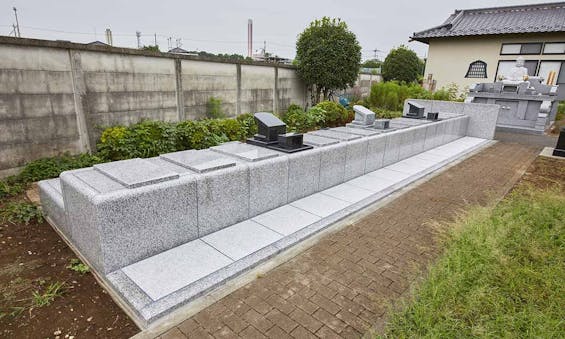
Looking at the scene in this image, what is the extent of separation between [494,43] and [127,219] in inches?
1055

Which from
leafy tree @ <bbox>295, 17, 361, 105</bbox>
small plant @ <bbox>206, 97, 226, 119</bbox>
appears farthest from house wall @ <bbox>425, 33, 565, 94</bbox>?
small plant @ <bbox>206, 97, 226, 119</bbox>

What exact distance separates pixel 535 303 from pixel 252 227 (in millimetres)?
3354

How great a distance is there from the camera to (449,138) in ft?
37.9

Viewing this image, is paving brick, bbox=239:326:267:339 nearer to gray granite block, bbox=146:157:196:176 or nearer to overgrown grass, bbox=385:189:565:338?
overgrown grass, bbox=385:189:565:338

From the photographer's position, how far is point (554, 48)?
2022 centimetres

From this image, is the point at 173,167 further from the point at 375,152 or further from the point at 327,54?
the point at 327,54

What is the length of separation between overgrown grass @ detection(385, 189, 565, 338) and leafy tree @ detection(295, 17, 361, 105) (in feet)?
33.6

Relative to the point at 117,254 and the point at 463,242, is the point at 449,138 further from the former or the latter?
the point at 117,254

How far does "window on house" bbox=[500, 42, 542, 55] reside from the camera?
68.1ft

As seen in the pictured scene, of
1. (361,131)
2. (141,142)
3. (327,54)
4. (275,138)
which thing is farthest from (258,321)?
(327,54)

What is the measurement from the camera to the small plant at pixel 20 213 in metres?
4.73

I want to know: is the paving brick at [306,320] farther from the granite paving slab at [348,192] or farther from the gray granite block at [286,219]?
the granite paving slab at [348,192]

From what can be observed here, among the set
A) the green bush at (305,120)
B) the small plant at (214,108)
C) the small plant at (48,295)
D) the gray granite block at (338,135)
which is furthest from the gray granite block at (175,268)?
the green bush at (305,120)

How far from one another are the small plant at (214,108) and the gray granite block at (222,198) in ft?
20.7
